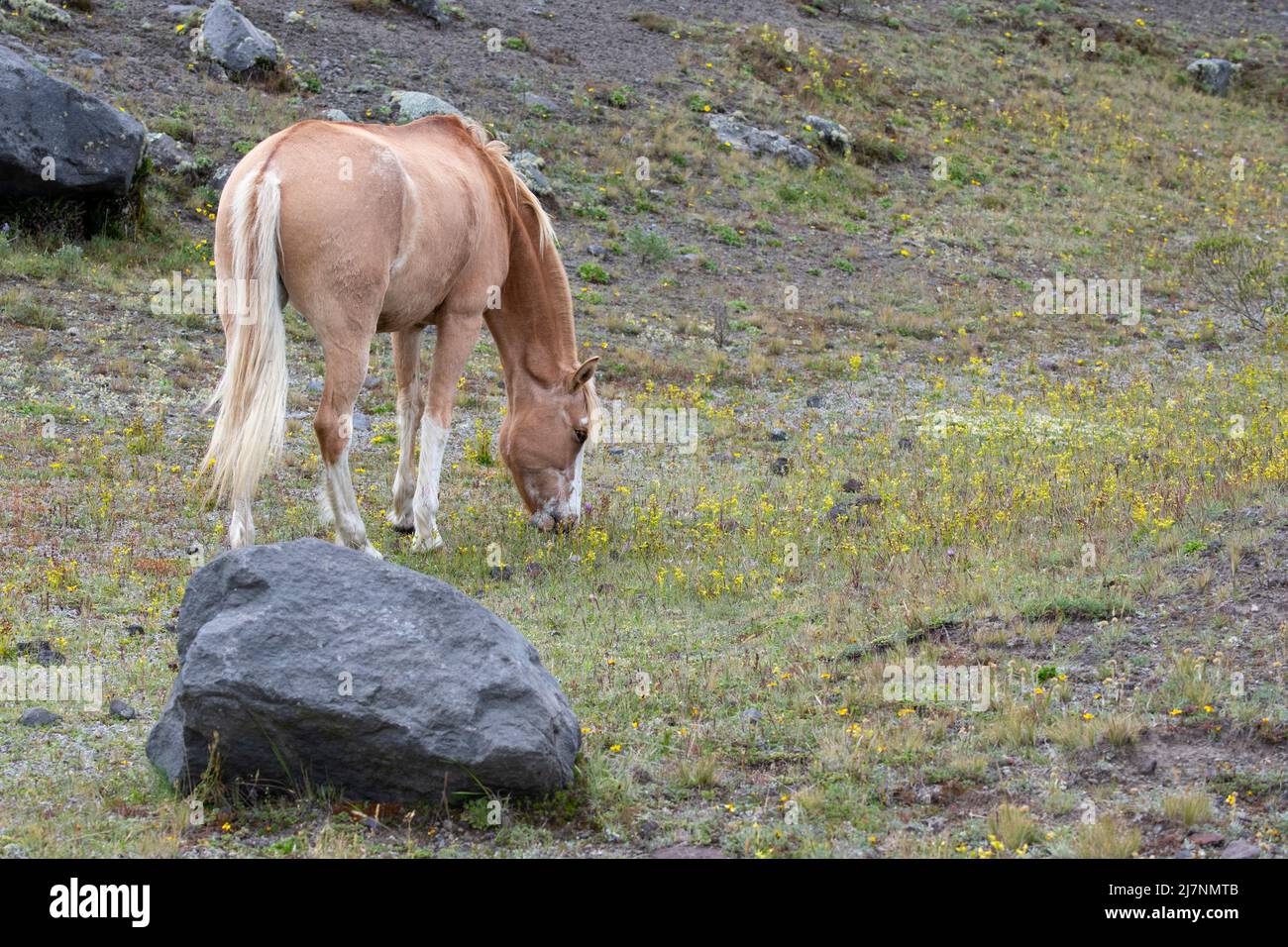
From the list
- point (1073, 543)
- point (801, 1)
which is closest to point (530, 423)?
point (1073, 543)

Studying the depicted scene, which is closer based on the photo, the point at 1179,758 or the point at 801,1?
the point at 1179,758

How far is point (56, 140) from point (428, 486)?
9035 mm

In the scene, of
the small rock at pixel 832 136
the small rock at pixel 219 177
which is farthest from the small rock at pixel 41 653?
the small rock at pixel 832 136

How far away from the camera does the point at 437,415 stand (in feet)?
31.9

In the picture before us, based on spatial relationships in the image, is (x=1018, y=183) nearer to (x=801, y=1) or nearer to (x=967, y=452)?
(x=801, y=1)

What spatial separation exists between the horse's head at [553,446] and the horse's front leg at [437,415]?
0.61 meters

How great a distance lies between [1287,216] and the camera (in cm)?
2536

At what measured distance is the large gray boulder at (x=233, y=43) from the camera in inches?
831

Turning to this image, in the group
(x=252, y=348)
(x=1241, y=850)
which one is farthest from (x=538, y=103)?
(x=1241, y=850)

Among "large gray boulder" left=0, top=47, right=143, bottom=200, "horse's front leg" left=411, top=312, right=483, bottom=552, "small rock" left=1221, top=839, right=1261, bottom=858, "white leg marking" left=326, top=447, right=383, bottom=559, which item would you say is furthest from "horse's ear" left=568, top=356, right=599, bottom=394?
"large gray boulder" left=0, top=47, right=143, bottom=200

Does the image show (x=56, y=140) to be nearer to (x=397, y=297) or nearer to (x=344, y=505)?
(x=397, y=297)

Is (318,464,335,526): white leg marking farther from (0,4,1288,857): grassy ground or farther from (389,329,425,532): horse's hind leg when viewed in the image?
(389,329,425,532): horse's hind leg

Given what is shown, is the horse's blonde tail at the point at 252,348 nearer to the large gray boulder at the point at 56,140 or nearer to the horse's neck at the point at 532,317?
the horse's neck at the point at 532,317

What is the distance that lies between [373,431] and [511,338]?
3179mm
